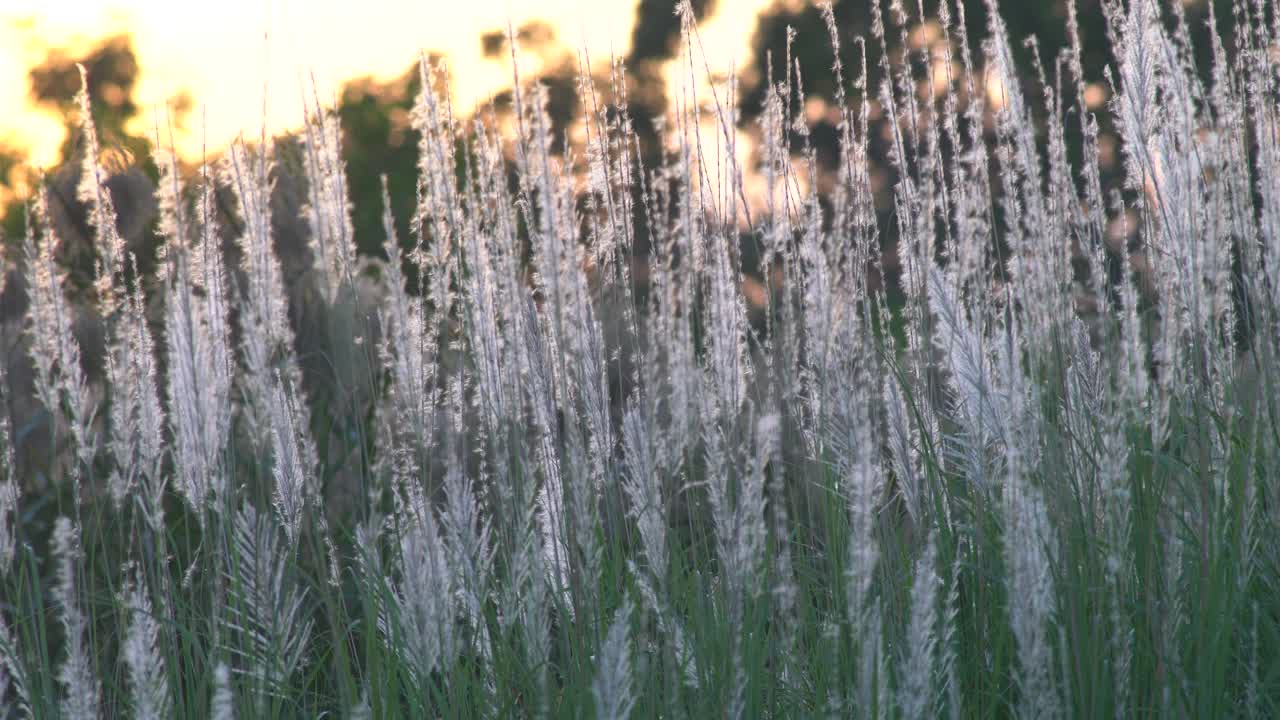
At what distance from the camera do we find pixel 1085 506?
2.36 m

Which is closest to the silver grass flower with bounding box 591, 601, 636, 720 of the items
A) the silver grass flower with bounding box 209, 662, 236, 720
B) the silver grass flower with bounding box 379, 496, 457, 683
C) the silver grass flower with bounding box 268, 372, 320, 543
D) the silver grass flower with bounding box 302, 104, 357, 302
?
the silver grass flower with bounding box 379, 496, 457, 683

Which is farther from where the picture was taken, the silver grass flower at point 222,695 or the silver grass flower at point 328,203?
the silver grass flower at point 328,203

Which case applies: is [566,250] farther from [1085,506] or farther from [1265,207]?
[1265,207]

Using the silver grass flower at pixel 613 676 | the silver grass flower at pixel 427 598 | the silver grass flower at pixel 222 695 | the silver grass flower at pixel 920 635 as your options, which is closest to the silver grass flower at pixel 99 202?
the silver grass flower at pixel 427 598

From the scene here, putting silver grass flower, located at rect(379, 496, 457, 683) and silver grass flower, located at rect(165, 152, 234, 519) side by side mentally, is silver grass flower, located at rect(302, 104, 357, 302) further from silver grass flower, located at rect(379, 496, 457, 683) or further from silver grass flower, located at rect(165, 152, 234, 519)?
silver grass flower, located at rect(379, 496, 457, 683)

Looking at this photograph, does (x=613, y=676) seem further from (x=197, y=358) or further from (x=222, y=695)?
(x=197, y=358)

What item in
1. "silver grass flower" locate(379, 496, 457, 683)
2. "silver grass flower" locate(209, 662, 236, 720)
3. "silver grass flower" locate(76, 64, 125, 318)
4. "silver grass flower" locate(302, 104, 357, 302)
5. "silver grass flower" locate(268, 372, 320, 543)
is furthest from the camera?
"silver grass flower" locate(76, 64, 125, 318)

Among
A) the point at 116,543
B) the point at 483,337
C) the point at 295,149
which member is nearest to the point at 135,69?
the point at 295,149

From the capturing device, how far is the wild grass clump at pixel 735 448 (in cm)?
187

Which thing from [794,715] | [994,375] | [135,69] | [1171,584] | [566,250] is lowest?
[794,715]

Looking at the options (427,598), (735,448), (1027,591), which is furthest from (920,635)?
(735,448)

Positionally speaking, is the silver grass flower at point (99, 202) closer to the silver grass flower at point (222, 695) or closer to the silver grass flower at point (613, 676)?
the silver grass flower at point (222, 695)

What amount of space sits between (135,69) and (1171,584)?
24.3 m

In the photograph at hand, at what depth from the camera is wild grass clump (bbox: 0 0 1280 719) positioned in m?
1.87
